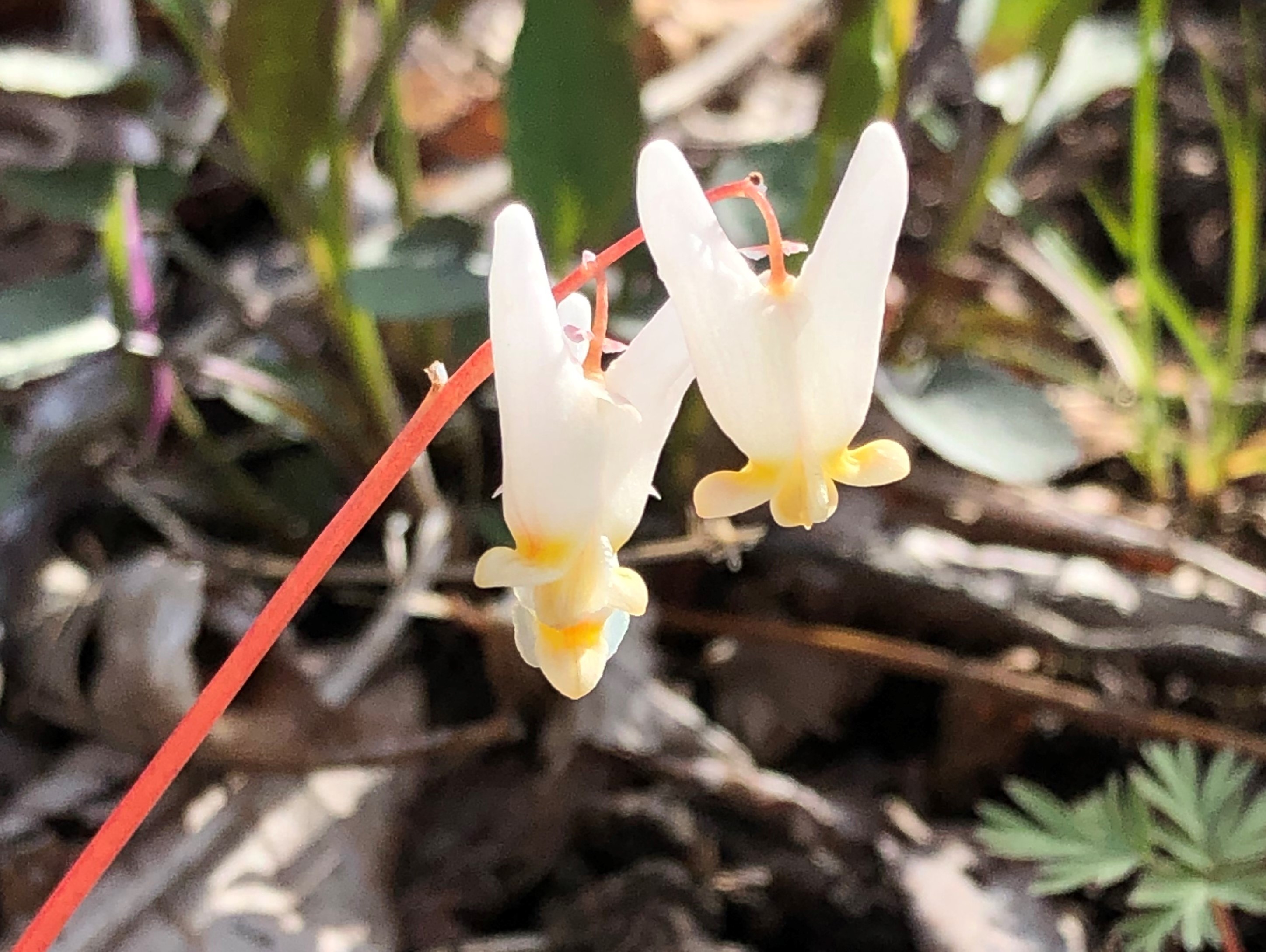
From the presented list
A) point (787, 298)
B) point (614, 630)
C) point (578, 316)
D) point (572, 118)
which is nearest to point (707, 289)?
point (787, 298)

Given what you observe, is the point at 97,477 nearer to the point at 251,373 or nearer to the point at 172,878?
the point at 251,373

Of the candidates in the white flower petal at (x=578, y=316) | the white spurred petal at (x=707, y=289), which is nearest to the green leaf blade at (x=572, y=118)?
the white flower petal at (x=578, y=316)

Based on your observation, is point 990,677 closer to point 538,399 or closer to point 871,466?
point 871,466

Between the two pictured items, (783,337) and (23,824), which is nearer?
(783,337)

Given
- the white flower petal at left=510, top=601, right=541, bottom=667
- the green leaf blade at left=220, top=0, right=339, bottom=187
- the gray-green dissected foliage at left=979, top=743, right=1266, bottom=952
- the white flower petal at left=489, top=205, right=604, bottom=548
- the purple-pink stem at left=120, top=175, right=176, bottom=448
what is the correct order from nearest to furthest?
the white flower petal at left=489, top=205, right=604, bottom=548, the white flower petal at left=510, top=601, right=541, bottom=667, the gray-green dissected foliage at left=979, top=743, right=1266, bottom=952, the green leaf blade at left=220, top=0, right=339, bottom=187, the purple-pink stem at left=120, top=175, right=176, bottom=448

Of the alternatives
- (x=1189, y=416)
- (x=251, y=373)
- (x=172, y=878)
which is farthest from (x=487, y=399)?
(x=1189, y=416)

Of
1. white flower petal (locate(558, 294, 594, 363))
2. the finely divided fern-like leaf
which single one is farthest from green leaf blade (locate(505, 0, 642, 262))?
the finely divided fern-like leaf

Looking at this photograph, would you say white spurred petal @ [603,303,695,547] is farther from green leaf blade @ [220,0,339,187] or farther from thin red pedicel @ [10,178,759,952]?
green leaf blade @ [220,0,339,187]
